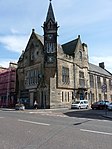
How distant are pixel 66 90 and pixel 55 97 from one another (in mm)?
3403

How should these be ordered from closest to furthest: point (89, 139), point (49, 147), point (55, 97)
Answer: point (49, 147) → point (89, 139) → point (55, 97)

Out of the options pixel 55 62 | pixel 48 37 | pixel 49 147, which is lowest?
pixel 49 147

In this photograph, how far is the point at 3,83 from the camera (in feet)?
167

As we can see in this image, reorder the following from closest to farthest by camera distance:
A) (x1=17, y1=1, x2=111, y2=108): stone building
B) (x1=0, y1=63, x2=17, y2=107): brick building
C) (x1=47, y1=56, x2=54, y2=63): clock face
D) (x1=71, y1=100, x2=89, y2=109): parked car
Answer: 1. (x1=71, y1=100, x2=89, y2=109): parked car
2. (x1=17, y1=1, x2=111, y2=108): stone building
3. (x1=47, y1=56, x2=54, y2=63): clock face
4. (x1=0, y1=63, x2=17, y2=107): brick building

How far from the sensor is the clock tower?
3866 cm

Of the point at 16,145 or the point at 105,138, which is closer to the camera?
the point at 16,145

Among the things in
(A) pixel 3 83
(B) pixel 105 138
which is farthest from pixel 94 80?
(B) pixel 105 138

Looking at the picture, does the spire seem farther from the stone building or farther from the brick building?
the brick building

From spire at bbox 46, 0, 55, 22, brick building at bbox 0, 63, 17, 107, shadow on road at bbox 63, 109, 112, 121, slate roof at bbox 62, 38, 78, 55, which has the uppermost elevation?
spire at bbox 46, 0, 55, 22

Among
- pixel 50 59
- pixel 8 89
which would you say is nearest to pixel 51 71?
pixel 50 59

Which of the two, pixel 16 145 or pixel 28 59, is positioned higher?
pixel 28 59

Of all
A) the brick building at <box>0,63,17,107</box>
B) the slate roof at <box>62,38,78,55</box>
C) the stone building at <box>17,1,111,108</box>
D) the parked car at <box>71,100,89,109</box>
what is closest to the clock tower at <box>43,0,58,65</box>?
the stone building at <box>17,1,111,108</box>

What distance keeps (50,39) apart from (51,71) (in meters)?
6.12

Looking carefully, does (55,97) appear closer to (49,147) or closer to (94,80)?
(94,80)
